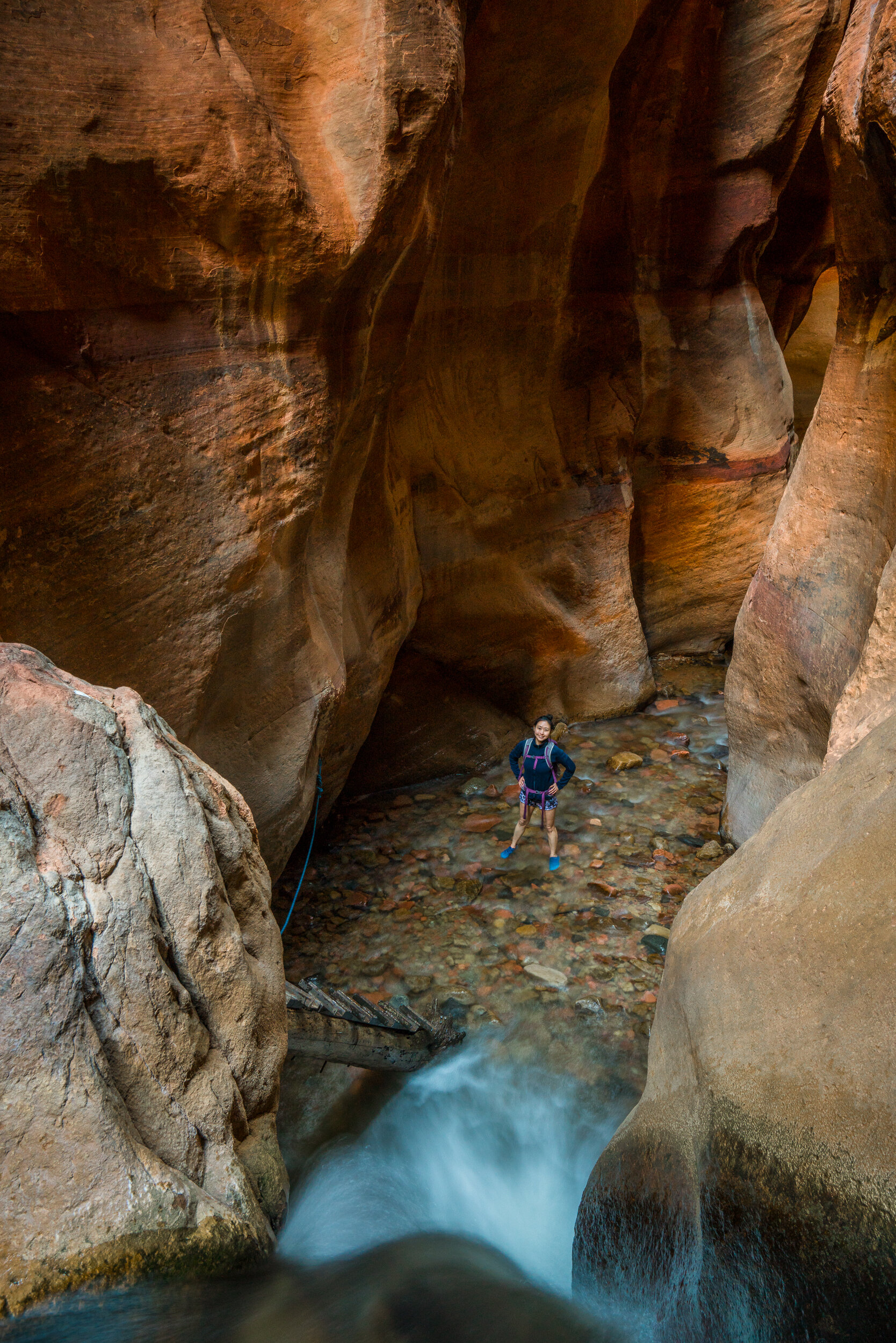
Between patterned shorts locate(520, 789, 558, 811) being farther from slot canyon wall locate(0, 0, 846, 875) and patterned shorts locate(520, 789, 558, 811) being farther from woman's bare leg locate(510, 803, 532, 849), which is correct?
slot canyon wall locate(0, 0, 846, 875)

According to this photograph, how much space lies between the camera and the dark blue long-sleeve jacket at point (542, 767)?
594 cm

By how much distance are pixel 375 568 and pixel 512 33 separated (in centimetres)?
357

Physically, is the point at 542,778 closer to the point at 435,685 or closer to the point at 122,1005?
the point at 435,685

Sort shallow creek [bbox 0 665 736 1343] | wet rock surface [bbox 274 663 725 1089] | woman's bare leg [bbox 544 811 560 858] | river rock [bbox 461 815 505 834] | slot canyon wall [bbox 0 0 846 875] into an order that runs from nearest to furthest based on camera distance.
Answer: shallow creek [bbox 0 665 736 1343] < slot canyon wall [bbox 0 0 846 875] < wet rock surface [bbox 274 663 725 1089] < woman's bare leg [bbox 544 811 560 858] < river rock [bbox 461 815 505 834]


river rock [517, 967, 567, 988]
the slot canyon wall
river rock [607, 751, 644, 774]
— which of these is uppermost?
the slot canyon wall

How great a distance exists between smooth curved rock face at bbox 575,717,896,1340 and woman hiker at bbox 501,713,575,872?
2930 millimetres

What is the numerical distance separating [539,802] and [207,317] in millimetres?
3668

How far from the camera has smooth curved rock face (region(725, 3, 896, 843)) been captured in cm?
355

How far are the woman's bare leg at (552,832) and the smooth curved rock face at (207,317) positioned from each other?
1.78m

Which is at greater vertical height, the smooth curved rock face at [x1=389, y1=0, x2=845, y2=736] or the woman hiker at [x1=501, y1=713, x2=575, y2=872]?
the smooth curved rock face at [x1=389, y1=0, x2=845, y2=736]

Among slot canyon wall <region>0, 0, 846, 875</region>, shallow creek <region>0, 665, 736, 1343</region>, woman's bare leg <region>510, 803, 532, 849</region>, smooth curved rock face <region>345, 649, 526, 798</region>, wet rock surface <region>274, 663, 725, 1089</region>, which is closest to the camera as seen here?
shallow creek <region>0, 665, 736, 1343</region>

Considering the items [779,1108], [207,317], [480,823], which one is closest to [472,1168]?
[779,1108]

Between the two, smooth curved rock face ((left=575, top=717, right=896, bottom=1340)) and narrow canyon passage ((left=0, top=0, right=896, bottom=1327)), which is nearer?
smooth curved rock face ((left=575, top=717, right=896, bottom=1340))

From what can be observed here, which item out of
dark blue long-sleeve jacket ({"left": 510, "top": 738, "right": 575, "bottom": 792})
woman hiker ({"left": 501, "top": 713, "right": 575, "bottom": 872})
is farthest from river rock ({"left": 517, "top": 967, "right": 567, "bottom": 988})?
dark blue long-sleeve jacket ({"left": 510, "top": 738, "right": 575, "bottom": 792})
